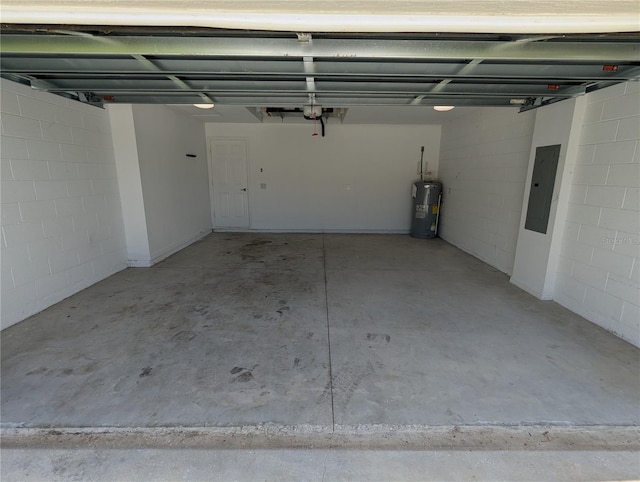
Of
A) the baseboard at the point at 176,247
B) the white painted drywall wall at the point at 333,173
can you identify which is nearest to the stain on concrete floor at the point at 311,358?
the baseboard at the point at 176,247

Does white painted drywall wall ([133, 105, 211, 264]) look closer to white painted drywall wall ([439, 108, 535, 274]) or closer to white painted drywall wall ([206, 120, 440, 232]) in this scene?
white painted drywall wall ([206, 120, 440, 232])

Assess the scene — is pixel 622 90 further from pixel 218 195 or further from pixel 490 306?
pixel 218 195

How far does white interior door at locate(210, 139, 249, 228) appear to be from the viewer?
643cm

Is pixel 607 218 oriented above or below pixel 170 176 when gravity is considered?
below

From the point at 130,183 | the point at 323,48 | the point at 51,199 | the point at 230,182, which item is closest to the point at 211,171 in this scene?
the point at 230,182

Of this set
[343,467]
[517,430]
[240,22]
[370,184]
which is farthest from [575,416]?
[370,184]

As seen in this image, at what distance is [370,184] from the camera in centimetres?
660

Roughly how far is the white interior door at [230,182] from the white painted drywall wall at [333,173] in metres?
0.16

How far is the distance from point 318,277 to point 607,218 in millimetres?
2998

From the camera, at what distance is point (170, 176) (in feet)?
16.1

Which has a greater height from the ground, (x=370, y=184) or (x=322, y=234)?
(x=370, y=184)

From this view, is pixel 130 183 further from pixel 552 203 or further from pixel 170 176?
pixel 552 203

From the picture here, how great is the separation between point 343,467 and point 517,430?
99 centimetres

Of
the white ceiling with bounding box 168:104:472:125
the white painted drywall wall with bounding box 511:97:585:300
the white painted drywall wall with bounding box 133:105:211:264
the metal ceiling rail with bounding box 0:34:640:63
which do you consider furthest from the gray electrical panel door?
the white painted drywall wall with bounding box 133:105:211:264
